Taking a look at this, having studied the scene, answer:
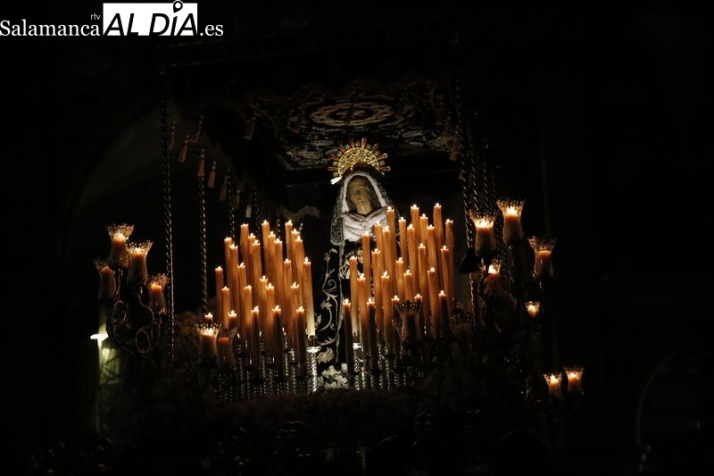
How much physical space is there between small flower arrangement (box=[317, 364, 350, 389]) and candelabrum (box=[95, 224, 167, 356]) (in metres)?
1.30

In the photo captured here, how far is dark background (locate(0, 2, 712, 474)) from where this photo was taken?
9.68 m

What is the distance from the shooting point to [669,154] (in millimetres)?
10398

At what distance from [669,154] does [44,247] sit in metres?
5.30

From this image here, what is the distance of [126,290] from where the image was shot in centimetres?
777

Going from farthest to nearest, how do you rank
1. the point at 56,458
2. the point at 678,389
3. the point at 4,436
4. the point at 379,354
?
the point at 678,389
the point at 4,436
the point at 379,354
the point at 56,458

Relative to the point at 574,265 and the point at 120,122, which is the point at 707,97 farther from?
the point at 120,122

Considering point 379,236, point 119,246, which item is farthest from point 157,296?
point 379,236

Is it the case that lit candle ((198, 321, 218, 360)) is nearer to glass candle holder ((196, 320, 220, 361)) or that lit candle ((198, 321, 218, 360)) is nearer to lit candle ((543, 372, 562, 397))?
glass candle holder ((196, 320, 220, 361))

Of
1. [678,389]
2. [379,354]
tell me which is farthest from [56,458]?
[678,389]

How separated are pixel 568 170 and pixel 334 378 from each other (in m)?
2.63

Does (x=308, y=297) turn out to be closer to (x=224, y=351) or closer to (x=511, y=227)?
(x=224, y=351)

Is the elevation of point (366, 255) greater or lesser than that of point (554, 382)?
greater

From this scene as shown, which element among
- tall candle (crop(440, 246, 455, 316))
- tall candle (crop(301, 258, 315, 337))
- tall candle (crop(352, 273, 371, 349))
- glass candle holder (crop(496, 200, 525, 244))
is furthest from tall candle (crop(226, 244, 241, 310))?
glass candle holder (crop(496, 200, 525, 244))

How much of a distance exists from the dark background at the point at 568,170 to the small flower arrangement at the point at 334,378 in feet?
6.26
